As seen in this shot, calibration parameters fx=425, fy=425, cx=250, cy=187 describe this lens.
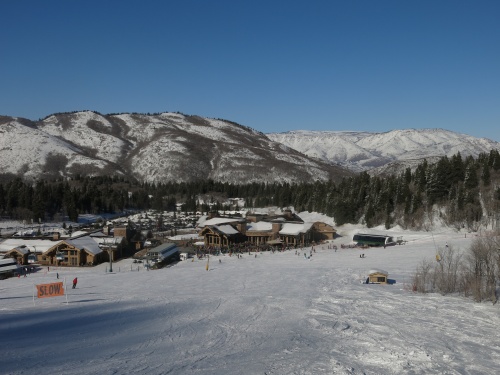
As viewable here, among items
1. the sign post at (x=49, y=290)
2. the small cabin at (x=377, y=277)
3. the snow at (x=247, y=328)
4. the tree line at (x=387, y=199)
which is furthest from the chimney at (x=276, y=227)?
the sign post at (x=49, y=290)

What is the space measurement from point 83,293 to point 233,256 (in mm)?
23101

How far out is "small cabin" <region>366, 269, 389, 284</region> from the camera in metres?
31.0

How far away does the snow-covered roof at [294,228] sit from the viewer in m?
59.0

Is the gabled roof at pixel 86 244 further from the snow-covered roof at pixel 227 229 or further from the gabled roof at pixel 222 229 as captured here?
the snow-covered roof at pixel 227 229

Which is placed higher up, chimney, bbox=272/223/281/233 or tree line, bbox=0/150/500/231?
tree line, bbox=0/150/500/231

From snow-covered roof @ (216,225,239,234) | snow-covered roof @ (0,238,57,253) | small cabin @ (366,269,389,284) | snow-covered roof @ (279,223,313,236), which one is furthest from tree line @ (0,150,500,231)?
small cabin @ (366,269,389,284)

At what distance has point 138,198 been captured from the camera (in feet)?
378

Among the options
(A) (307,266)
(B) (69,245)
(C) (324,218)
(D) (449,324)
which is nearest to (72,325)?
(D) (449,324)

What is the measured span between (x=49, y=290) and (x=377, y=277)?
2222 cm

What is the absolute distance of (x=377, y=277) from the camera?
102 ft

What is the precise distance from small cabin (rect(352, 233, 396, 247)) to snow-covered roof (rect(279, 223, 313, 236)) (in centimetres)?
726

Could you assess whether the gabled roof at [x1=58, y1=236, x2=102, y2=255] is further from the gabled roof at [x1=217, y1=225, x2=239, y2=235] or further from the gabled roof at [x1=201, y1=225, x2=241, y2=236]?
the gabled roof at [x1=217, y1=225, x2=239, y2=235]

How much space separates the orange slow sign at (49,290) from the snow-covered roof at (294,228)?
1451 inches

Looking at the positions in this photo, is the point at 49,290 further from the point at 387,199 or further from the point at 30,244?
the point at 387,199
